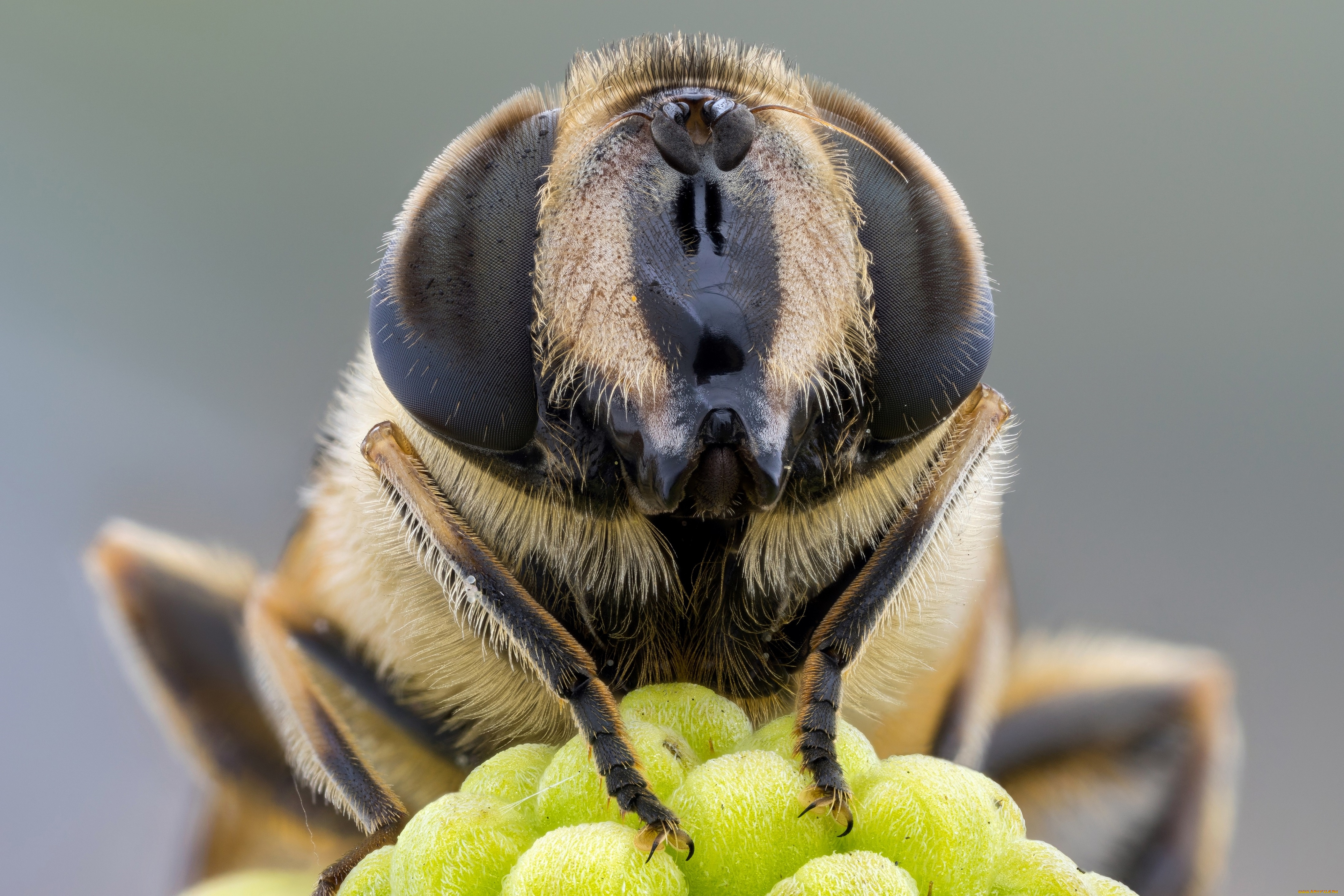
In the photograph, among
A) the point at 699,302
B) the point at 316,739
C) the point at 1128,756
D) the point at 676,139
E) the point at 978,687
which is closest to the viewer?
the point at 699,302

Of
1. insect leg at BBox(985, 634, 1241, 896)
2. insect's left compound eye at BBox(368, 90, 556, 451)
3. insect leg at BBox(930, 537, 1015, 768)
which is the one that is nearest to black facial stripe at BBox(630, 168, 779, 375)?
insect's left compound eye at BBox(368, 90, 556, 451)

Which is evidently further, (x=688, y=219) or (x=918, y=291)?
(x=918, y=291)

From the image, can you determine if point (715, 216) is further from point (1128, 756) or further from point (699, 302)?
point (1128, 756)

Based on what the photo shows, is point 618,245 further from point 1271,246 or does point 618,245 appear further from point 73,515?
point 1271,246

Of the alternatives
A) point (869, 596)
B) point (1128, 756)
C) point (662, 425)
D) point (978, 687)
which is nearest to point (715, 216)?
point (662, 425)

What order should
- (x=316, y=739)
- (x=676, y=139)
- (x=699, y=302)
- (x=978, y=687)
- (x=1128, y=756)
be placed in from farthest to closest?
(x=1128, y=756) → (x=978, y=687) → (x=316, y=739) → (x=676, y=139) → (x=699, y=302)

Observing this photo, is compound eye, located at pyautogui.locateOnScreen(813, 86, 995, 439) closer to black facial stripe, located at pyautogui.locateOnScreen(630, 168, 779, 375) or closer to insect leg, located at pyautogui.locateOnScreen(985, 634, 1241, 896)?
black facial stripe, located at pyautogui.locateOnScreen(630, 168, 779, 375)

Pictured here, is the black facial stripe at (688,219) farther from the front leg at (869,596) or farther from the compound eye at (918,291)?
the front leg at (869,596)
